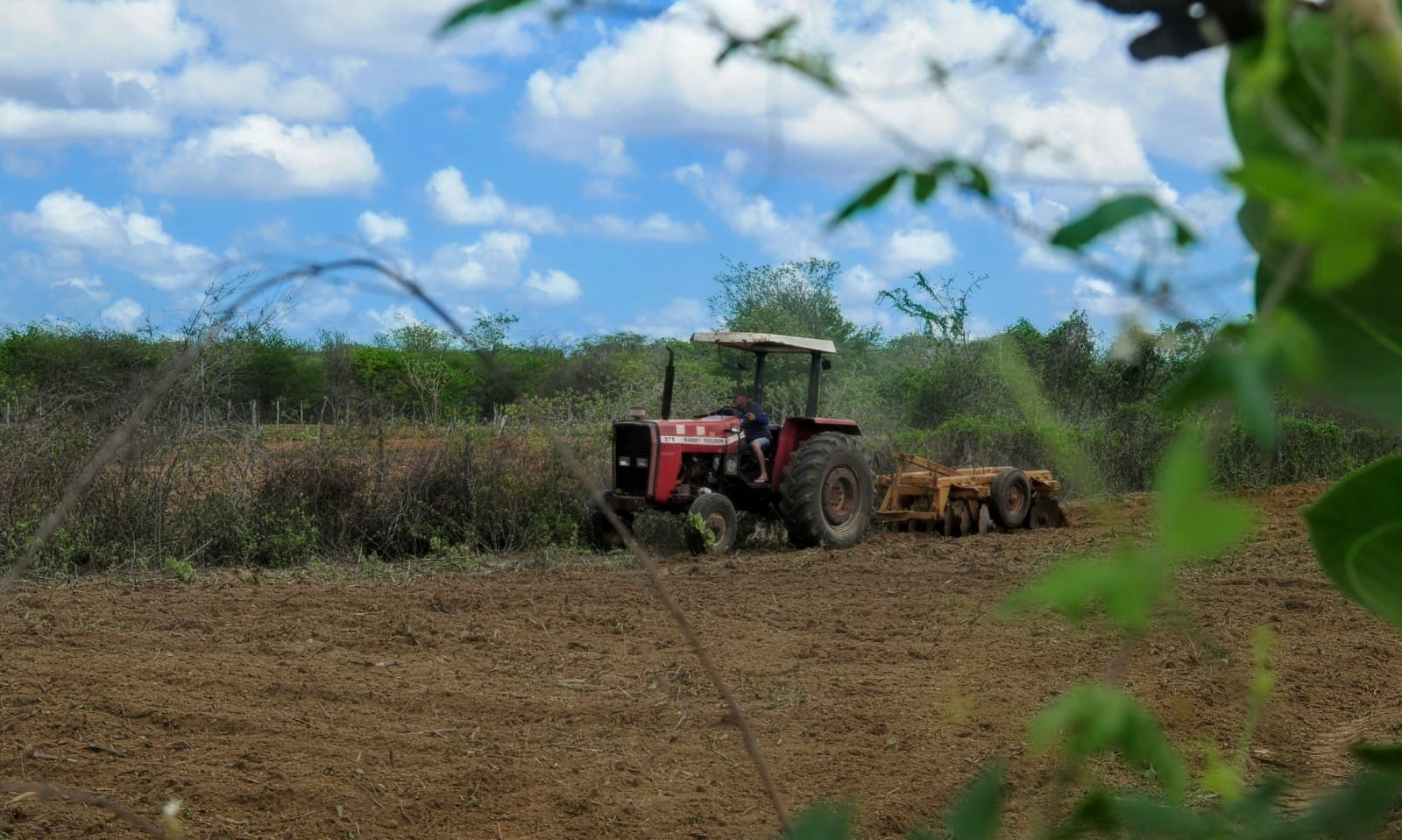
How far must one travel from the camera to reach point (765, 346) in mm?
12469

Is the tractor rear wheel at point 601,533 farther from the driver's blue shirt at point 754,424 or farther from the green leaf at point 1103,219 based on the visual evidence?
the green leaf at point 1103,219

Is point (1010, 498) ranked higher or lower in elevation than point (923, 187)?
lower

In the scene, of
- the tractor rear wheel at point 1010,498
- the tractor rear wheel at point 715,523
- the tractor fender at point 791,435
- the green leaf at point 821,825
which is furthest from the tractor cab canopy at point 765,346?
the green leaf at point 821,825

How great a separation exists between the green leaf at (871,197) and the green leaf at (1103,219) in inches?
4.4

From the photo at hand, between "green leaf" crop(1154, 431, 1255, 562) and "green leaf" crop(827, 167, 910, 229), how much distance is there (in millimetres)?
253

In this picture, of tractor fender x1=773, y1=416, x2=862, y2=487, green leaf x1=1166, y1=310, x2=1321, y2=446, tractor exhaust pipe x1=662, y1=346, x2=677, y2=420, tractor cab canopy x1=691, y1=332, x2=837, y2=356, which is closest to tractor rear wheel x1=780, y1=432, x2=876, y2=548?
tractor fender x1=773, y1=416, x2=862, y2=487

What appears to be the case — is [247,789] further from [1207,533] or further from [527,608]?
[1207,533]

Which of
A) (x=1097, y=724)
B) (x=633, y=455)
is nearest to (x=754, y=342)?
(x=633, y=455)

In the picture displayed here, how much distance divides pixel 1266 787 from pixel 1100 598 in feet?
1.18

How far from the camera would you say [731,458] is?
500 inches

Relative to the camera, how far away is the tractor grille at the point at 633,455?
1212 centimetres

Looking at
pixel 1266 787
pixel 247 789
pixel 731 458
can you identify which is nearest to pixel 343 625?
pixel 247 789

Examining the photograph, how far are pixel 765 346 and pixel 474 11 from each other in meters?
11.8

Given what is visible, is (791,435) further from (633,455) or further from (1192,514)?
(1192,514)
